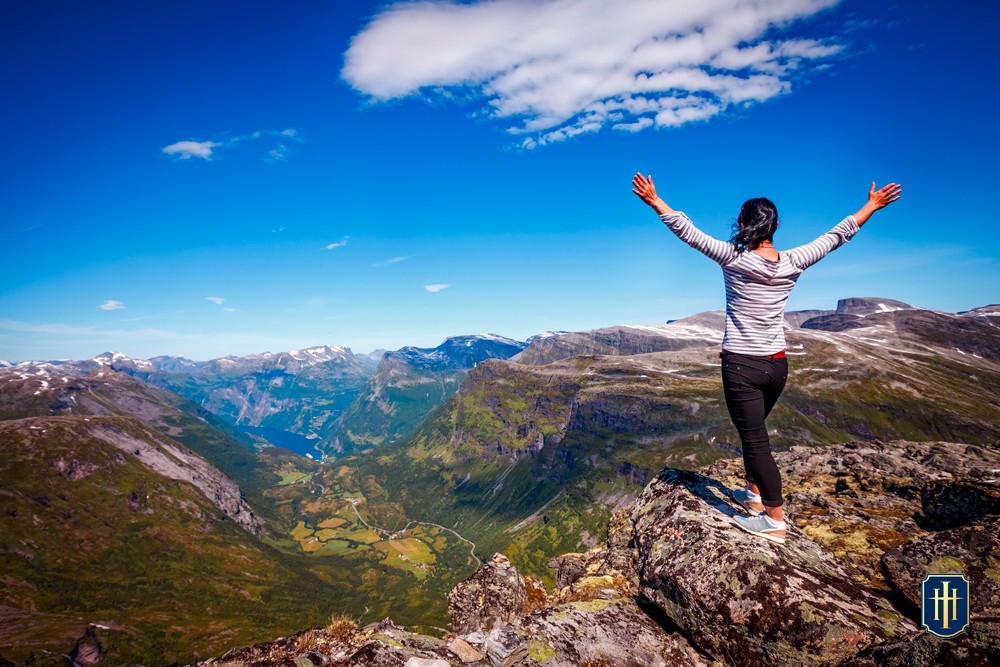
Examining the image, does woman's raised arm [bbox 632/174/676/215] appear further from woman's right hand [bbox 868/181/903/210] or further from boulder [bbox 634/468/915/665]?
boulder [bbox 634/468/915/665]

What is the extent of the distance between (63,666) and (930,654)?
308 metres

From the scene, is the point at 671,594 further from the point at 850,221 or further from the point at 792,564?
the point at 850,221

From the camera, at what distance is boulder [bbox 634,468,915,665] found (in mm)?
7215

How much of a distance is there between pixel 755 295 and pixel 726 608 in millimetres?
5981

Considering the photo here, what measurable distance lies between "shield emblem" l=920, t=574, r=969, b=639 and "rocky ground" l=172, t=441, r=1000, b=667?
19 cm

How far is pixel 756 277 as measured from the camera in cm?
835

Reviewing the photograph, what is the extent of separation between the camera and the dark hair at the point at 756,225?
843cm

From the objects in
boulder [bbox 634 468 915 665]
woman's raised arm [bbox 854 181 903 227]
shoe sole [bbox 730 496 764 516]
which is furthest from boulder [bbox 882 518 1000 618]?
woman's raised arm [bbox 854 181 903 227]

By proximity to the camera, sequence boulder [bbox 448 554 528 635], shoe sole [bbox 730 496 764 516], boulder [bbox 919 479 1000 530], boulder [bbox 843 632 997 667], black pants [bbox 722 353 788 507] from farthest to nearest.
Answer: boulder [bbox 448 554 528 635]
boulder [bbox 919 479 1000 530]
shoe sole [bbox 730 496 764 516]
black pants [bbox 722 353 788 507]
boulder [bbox 843 632 997 667]

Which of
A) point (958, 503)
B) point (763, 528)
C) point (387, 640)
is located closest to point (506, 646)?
point (387, 640)

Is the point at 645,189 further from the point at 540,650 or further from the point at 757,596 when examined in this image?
the point at 540,650

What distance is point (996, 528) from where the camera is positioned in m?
8.34

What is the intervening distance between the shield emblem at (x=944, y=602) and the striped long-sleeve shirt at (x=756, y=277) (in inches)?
188

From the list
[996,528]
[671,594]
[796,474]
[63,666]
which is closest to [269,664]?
[671,594]
